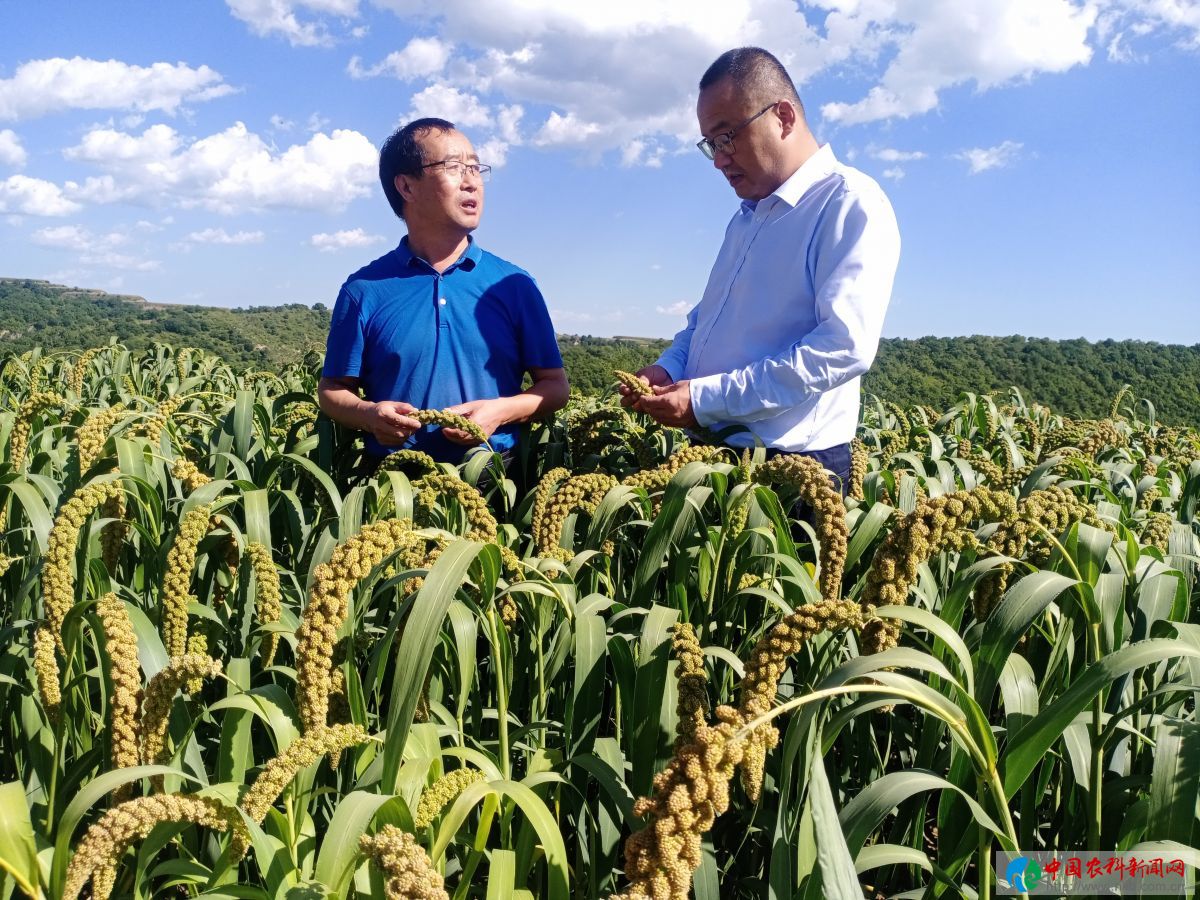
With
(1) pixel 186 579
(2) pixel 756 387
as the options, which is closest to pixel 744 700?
(1) pixel 186 579

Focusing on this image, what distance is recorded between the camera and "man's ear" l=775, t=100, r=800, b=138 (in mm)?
2973

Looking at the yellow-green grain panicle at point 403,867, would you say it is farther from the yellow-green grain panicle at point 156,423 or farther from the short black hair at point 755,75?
the short black hair at point 755,75

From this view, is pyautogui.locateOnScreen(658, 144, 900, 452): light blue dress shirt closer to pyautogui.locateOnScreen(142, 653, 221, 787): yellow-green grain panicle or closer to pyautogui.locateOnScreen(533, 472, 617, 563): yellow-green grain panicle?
pyautogui.locateOnScreen(533, 472, 617, 563): yellow-green grain panicle

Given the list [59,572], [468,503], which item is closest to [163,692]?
[59,572]

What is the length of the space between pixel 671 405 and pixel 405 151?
58.1 inches

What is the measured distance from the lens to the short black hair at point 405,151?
3355 millimetres

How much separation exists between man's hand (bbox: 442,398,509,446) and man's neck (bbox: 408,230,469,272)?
622mm

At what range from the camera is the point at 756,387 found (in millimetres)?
2814

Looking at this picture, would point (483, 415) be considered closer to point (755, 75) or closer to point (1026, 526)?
point (755, 75)

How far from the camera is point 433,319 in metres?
3.38

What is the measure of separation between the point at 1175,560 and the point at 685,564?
123cm

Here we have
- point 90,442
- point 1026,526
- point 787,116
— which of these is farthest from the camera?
point 787,116

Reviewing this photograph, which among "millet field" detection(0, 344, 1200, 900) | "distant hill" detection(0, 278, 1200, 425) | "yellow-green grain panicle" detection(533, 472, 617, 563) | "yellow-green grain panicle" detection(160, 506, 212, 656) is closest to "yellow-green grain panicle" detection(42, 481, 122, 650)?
"millet field" detection(0, 344, 1200, 900)

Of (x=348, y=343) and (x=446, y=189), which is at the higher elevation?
(x=446, y=189)
